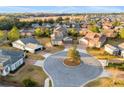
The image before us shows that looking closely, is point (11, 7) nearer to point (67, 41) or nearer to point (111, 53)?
point (67, 41)

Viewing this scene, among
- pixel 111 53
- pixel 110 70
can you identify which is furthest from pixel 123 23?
pixel 110 70

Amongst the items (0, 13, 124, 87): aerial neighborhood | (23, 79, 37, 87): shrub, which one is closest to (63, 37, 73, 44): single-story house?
(0, 13, 124, 87): aerial neighborhood

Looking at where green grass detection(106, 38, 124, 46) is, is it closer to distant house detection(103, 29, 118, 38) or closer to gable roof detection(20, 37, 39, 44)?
distant house detection(103, 29, 118, 38)

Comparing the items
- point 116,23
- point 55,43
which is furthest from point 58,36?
point 116,23

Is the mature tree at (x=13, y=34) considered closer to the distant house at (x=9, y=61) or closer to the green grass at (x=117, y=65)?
the distant house at (x=9, y=61)

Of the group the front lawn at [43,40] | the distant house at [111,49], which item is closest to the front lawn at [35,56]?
the front lawn at [43,40]

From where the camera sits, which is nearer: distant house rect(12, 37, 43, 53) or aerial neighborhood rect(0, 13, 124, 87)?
aerial neighborhood rect(0, 13, 124, 87)

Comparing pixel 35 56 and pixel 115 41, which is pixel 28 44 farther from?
pixel 115 41
